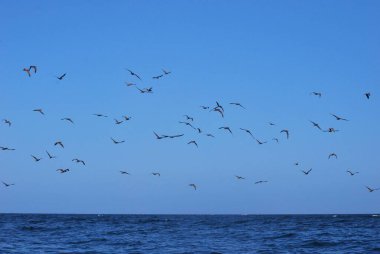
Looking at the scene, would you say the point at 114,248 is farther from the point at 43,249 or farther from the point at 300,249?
the point at 300,249

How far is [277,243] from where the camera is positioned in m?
39.9

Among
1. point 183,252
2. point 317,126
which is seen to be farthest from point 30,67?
point 317,126

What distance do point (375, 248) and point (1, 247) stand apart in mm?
23890

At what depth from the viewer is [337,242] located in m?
40.9

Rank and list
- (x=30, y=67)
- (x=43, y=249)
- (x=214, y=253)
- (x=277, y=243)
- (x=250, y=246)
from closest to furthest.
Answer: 1. (x=30, y=67)
2. (x=214, y=253)
3. (x=43, y=249)
4. (x=250, y=246)
5. (x=277, y=243)

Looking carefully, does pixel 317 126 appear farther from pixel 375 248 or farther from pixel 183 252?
pixel 183 252

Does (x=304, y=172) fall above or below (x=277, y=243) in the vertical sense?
above

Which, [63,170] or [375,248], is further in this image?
[63,170]

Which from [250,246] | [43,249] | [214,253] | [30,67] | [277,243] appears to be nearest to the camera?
[30,67]

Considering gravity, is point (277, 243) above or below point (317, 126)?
below

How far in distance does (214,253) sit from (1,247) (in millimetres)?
13657

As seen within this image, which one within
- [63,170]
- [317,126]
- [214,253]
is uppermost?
[317,126]

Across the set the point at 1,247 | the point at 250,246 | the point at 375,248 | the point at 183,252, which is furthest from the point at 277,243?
the point at 1,247

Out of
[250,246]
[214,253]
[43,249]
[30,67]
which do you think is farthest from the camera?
[250,246]
